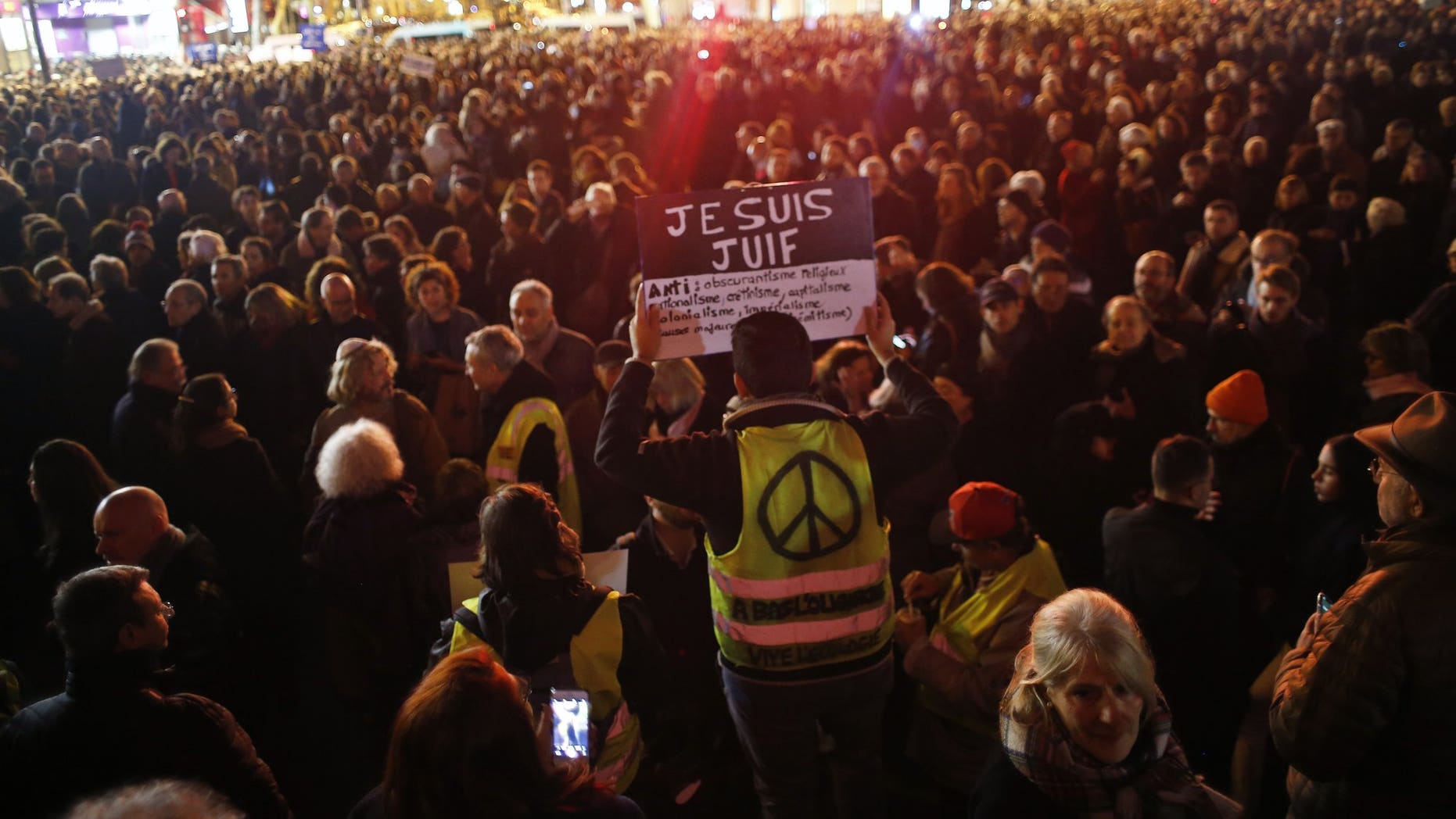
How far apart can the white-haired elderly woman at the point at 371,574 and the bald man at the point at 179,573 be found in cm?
36

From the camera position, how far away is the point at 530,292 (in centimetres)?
529

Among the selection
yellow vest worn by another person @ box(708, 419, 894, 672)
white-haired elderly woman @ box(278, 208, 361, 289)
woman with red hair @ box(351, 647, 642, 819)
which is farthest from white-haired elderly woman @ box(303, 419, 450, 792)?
white-haired elderly woman @ box(278, 208, 361, 289)

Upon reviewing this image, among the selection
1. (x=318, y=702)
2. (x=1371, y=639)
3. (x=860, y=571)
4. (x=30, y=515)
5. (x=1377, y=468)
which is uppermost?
(x=1377, y=468)

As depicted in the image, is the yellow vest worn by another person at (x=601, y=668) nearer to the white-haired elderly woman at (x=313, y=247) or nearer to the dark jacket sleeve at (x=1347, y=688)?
the dark jacket sleeve at (x=1347, y=688)

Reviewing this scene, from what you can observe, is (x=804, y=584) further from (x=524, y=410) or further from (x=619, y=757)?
(x=524, y=410)

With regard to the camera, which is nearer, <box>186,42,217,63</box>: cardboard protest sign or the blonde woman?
the blonde woman

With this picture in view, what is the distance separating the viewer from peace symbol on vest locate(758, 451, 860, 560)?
9.56 ft

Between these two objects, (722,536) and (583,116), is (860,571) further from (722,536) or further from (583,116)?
(583,116)

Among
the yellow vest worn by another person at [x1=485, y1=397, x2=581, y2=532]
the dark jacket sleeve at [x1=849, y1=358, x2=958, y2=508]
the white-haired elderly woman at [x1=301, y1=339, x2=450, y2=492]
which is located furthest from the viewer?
the white-haired elderly woman at [x1=301, y1=339, x2=450, y2=492]

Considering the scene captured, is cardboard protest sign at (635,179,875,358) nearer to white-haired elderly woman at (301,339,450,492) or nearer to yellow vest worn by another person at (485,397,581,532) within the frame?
yellow vest worn by another person at (485,397,581,532)

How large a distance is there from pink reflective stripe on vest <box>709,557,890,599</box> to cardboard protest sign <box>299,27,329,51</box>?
109 feet

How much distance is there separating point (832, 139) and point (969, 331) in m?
5.90

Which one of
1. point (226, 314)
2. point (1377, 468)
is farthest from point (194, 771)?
point (226, 314)

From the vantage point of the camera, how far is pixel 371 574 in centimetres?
394
